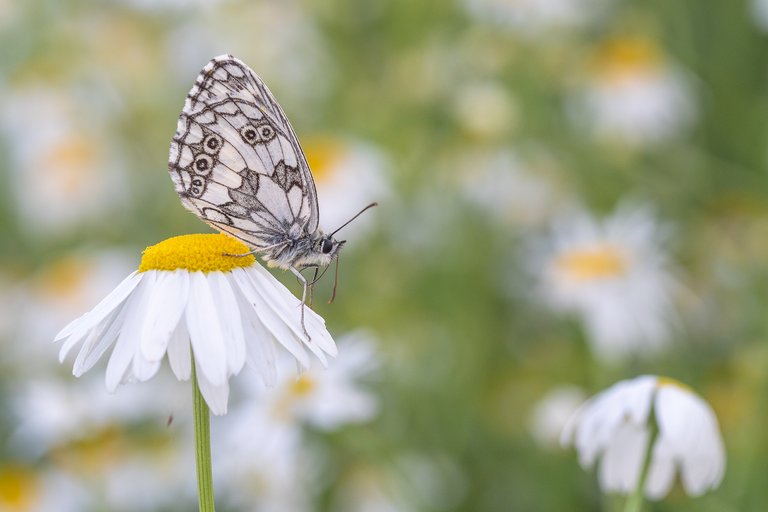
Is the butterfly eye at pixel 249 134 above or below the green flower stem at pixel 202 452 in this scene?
above

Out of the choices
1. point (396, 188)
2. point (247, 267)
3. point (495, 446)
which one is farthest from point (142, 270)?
point (396, 188)

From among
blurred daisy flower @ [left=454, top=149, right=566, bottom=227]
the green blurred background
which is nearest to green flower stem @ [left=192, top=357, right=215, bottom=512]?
the green blurred background

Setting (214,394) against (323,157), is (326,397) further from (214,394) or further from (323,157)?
(323,157)

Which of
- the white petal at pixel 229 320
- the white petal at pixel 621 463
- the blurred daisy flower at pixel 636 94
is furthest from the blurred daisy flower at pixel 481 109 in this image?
the white petal at pixel 229 320

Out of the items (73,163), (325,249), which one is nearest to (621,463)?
(325,249)

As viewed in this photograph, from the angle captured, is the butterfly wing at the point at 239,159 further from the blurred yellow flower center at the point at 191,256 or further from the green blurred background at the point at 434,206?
the green blurred background at the point at 434,206
